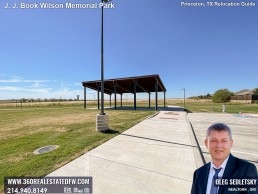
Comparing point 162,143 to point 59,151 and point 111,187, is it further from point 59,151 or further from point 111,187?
point 59,151

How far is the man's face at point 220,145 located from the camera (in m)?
1.34

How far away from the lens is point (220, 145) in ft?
4.39

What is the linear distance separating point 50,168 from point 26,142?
3887 mm

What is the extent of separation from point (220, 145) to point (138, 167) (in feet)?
11.0

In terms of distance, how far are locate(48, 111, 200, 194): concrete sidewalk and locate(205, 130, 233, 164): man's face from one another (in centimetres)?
232

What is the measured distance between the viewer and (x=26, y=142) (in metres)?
7.04

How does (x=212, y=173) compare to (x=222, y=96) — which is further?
(x=222, y=96)

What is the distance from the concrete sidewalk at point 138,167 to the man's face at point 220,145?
2.32 metres

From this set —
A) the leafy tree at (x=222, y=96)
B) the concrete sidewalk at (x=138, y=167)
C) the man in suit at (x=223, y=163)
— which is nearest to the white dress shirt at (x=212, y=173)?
the man in suit at (x=223, y=163)

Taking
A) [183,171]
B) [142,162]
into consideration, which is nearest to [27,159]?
[142,162]

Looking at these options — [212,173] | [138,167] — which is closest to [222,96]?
[138,167]

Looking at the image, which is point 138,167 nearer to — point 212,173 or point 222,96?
point 212,173

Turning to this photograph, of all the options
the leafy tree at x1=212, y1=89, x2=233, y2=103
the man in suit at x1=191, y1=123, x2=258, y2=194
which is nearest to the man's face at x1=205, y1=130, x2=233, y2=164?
the man in suit at x1=191, y1=123, x2=258, y2=194

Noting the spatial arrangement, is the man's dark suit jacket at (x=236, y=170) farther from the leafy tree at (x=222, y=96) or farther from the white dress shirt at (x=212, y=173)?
the leafy tree at (x=222, y=96)
